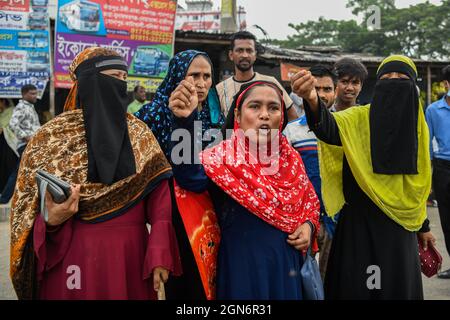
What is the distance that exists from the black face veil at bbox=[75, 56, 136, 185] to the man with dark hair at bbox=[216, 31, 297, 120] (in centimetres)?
139

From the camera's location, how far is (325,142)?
2.63 metres

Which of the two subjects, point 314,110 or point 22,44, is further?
point 22,44

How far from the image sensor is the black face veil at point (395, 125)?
2586mm

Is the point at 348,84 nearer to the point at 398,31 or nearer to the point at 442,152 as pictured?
the point at 442,152

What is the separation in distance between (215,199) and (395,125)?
39.7 inches

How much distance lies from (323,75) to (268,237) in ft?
5.43

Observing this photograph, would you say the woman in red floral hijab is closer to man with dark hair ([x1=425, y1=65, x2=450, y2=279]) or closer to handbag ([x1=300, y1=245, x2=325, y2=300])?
handbag ([x1=300, y1=245, x2=325, y2=300])

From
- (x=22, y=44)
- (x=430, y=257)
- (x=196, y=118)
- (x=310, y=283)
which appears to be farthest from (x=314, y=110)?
(x=22, y=44)

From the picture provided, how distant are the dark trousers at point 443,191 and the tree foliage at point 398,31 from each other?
23.2 meters

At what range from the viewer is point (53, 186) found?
2.10 meters

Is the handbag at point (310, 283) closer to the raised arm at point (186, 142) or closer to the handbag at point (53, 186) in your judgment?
the raised arm at point (186, 142)

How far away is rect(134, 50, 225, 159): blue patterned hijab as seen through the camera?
2.80 metres

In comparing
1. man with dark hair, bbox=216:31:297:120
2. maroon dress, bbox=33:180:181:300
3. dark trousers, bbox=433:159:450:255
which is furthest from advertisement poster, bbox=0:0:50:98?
maroon dress, bbox=33:180:181:300
